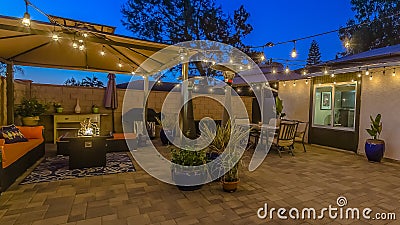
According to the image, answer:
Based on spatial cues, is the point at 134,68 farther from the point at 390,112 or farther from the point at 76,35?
the point at 390,112

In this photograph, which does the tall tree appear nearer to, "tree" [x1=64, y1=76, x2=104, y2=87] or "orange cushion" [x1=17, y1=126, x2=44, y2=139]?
"tree" [x1=64, y1=76, x2=104, y2=87]

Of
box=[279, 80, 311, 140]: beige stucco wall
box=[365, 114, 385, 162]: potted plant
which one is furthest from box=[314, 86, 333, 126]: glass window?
box=[365, 114, 385, 162]: potted plant

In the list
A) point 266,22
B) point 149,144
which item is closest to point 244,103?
point 149,144

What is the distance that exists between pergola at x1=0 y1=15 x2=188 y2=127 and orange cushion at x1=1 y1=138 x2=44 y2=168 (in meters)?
1.77

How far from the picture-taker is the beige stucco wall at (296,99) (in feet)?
26.1

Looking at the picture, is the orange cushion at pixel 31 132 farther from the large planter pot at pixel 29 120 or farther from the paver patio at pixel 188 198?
the paver patio at pixel 188 198

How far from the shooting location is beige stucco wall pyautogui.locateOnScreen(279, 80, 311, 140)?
26.1 ft

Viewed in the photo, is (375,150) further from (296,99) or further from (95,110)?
(95,110)

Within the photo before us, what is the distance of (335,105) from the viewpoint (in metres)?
7.10

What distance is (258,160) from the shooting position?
536 cm

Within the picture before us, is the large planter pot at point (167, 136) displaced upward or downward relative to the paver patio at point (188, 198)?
upward

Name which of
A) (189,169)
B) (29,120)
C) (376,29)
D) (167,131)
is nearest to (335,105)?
(167,131)

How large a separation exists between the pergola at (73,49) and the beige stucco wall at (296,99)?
16.2 feet

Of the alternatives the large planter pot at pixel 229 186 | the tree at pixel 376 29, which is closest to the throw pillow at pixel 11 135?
the large planter pot at pixel 229 186
